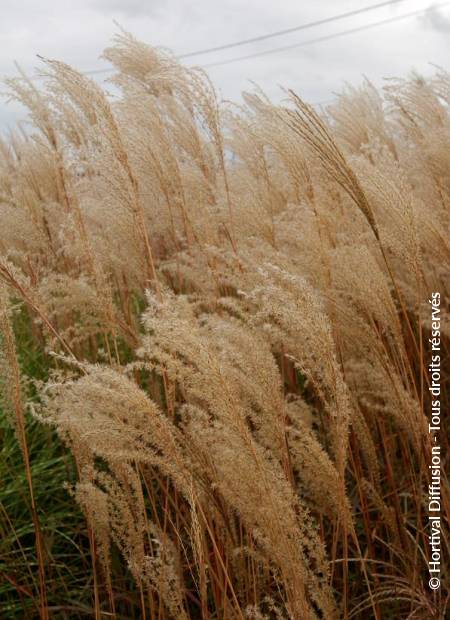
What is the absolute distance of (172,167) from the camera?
9.27 ft

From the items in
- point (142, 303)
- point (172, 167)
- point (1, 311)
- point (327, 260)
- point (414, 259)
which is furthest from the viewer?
point (142, 303)

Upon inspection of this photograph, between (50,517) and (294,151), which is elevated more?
(294,151)

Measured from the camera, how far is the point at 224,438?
1557 millimetres

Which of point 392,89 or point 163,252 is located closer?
point 392,89

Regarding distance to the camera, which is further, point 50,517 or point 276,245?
point 276,245

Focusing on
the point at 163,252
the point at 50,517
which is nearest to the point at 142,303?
the point at 163,252

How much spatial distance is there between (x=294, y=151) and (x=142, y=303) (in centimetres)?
232

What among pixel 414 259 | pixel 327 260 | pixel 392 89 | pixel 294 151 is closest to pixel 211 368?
pixel 414 259

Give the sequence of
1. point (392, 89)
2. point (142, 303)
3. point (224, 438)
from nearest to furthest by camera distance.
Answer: point (224, 438) → point (392, 89) → point (142, 303)

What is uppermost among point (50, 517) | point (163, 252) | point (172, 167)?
point (172, 167)

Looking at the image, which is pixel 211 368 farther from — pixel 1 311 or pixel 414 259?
pixel 414 259

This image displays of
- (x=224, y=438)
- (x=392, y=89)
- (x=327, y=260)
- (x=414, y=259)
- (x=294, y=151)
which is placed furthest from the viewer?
(x=392, y=89)

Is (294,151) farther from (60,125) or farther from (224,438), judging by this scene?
(224,438)

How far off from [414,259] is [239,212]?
3.47 feet
